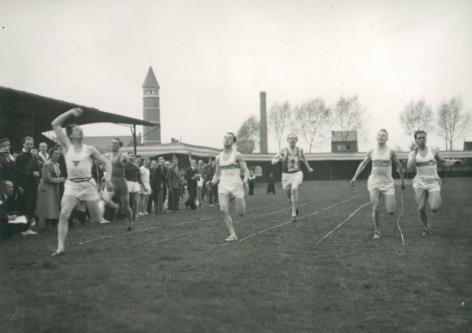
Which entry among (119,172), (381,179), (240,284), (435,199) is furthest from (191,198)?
(240,284)

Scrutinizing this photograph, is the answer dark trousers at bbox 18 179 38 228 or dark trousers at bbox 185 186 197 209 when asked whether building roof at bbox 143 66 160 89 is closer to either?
dark trousers at bbox 185 186 197 209

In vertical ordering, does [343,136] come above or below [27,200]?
above

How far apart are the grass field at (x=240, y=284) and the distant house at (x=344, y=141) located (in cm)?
8837

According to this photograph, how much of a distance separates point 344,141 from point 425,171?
89.9m

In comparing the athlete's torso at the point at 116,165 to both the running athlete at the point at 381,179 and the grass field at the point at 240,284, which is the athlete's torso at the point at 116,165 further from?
the running athlete at the point at 381,179

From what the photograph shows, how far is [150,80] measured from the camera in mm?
107938

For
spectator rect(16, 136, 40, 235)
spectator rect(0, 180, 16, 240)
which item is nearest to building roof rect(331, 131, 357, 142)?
spectator rect(16, 136, 40, 235)

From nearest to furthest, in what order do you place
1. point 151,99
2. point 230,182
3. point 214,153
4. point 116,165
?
point 230,182
point 116,165
point 214,153
point 151,99

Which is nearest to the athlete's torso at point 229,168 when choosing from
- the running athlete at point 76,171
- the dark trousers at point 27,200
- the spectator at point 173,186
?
the running athlete at point 76,171

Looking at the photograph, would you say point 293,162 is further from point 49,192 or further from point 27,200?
point 27,200

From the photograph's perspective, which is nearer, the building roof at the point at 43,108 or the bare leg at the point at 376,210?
the bare leg at the point at 376,210

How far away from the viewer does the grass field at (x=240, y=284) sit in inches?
202

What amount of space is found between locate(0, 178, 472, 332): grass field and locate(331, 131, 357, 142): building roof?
3445 inches

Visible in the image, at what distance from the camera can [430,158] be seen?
37.6 feet
